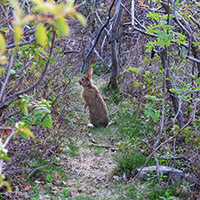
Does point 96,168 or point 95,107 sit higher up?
point 95,107

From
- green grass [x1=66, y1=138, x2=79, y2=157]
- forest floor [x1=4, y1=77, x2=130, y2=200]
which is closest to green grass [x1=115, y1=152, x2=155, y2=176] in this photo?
forest floor [x1=4, y1=77, x2=130, y2=200]

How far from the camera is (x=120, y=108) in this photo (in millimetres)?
7621

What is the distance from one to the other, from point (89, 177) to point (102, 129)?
203 centimetres

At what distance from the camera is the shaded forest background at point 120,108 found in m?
2.75

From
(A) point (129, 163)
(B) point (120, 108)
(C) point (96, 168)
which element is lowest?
(B) point (120, 108)

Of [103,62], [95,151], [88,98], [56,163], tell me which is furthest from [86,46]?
[56,163]

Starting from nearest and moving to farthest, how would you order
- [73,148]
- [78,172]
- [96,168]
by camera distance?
[78,172]
[96,168]
[73,148]

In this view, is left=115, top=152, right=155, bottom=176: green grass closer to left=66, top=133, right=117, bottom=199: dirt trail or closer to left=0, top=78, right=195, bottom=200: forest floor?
left=0, top=78, right=195, bottom=200: forest floor

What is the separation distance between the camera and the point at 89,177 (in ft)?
16.4

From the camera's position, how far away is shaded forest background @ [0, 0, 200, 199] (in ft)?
9.02

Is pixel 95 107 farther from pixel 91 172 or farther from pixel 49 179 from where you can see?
pixel 49 179

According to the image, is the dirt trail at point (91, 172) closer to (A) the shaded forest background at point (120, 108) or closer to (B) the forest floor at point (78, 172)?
(B) the forest floor at point (78, 172)

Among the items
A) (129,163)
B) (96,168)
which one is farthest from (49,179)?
(129,163)

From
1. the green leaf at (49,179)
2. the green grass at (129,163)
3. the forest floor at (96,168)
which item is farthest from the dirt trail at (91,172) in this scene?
the green leaf at (49,179)
